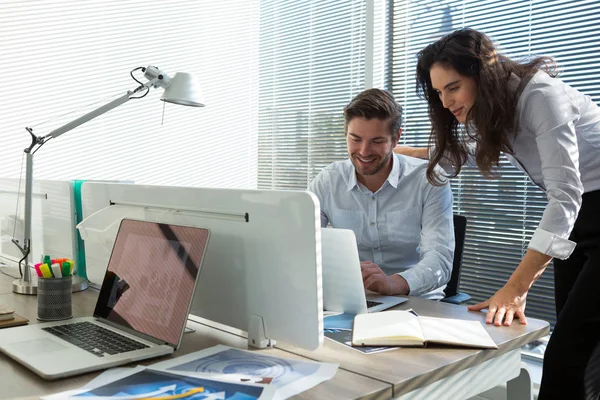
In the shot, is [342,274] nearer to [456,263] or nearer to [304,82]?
[456,263]

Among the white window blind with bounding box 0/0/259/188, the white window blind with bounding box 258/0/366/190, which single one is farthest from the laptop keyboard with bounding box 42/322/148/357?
the white window blind with bounding box 0/0/259/188

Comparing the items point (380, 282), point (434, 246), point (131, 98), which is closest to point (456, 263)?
point (434, 246)

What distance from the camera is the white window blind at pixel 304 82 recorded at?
325 cm

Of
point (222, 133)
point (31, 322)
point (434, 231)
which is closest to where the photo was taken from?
point (31, 322)

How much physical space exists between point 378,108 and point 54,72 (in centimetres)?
253

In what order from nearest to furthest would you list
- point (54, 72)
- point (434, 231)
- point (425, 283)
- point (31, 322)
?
point (31, 322) → point (425, 283) → point (434, 231) → point (54, 72)

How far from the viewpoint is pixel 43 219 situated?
189 centimetres

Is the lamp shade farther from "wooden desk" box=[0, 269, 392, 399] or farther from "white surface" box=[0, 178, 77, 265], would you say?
"wooden desk" box=[0, 269, 392, 399]

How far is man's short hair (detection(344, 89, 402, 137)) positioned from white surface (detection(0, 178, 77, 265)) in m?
1.05

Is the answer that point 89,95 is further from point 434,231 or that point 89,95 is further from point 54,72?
point 434,231

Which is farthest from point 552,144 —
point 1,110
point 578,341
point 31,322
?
point 1,110

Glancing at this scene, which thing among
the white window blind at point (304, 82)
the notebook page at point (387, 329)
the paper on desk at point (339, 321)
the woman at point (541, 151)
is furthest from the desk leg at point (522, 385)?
the white window blind at point (304, 82)

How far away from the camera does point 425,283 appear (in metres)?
1.76

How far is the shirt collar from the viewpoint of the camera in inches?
84.2
